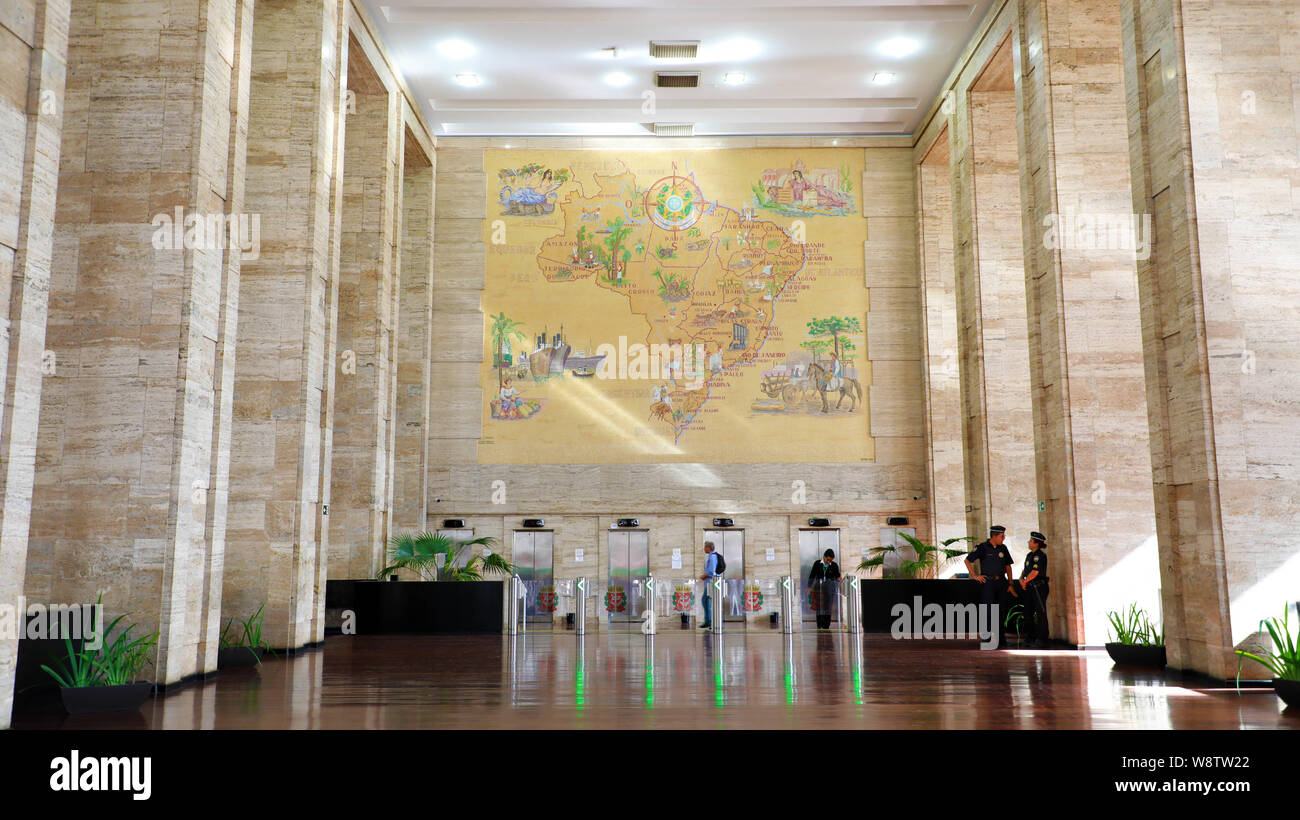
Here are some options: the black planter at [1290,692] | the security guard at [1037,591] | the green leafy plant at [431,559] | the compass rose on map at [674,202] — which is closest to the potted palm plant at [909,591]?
the security guard at [1037,591]

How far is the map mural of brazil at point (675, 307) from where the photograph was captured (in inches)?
803

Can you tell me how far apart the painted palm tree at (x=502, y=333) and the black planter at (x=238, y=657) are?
10525 millimetres

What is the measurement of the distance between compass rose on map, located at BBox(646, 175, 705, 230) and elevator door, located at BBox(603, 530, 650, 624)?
6.84 meters

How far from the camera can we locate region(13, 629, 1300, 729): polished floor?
248 inches

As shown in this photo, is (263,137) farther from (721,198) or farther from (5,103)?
(721,198)

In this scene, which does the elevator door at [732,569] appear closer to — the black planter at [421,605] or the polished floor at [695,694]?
the black planter at [421,605]

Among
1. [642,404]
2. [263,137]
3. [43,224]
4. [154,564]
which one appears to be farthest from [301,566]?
[642,404]

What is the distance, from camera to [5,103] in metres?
6.13

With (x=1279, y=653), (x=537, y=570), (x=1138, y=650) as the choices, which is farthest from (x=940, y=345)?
(x=1279, y=653)

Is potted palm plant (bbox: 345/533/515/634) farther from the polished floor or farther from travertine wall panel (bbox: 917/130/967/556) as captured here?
travertine wall panel (bbox: 917/130/967/556)

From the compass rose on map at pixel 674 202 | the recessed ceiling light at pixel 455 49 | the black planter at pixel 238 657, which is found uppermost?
the recessed ceiling light at pixel 455 49

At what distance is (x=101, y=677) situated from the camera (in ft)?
23.8

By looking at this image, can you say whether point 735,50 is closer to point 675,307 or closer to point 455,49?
point 455,49

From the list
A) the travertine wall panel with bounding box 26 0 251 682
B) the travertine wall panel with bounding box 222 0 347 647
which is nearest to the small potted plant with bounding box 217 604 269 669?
the travertine wall panel with bounding box 222 0 347 647
